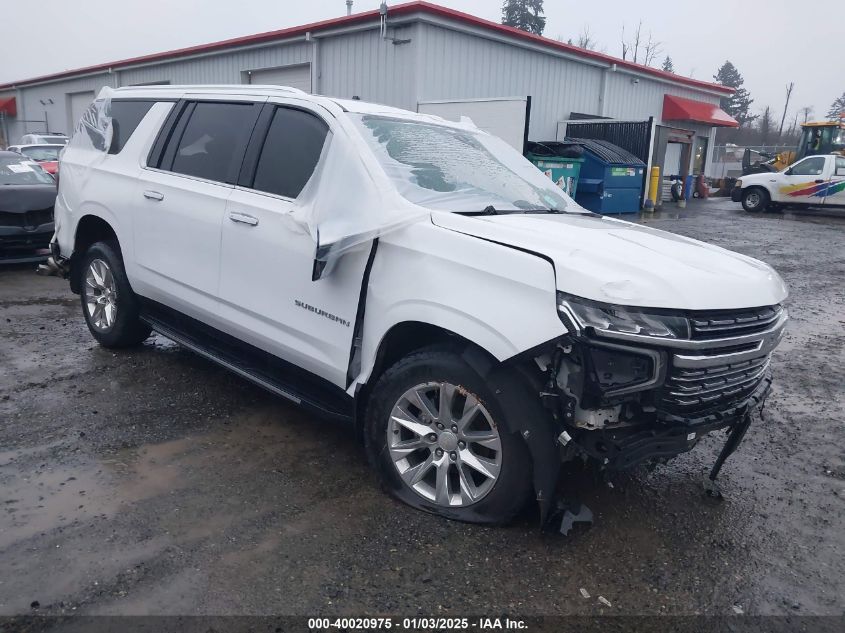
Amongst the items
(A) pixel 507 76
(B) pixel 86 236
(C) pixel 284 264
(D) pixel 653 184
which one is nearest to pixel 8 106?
(A) pixel 507 76

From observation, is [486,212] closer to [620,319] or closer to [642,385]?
[620,319]

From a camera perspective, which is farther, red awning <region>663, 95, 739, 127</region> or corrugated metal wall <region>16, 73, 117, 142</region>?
corrugated metal wall <region>16, 73, 117, 142</region>

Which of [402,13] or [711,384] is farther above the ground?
[402,13]

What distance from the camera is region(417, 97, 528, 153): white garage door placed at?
1363cm

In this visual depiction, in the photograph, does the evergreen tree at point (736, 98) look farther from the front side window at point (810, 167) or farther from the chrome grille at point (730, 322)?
the chrome grille at point (730, 322)

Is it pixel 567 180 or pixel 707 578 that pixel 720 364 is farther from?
pixel 567 180

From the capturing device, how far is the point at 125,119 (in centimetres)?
514

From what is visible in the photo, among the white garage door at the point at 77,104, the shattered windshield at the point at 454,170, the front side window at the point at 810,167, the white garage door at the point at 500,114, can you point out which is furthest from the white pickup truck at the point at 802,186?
the white garage door at the point at 77,104

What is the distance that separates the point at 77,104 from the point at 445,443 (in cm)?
3295

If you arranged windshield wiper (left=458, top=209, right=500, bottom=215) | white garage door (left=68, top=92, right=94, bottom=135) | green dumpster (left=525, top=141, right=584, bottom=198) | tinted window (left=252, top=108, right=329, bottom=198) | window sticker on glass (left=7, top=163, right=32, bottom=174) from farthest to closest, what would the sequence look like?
white garage door (left=68, top=92, right=94, bottom=135) → green dumpster (left=525, top=141, right=584, bottom=198) → window sticker on glass (left=7, top=163, right=32, bottom=174) → tinted window (left=252, top=108, right=329, bottom=198) → windshield wiper (left=458, top=209, right=500, bottom=215)

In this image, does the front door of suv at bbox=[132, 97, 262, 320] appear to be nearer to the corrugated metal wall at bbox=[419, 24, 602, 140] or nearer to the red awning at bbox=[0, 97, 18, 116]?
the corrugated metal wall at bbox=[419, 24, 602, 140]

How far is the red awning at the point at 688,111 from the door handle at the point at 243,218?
24.7 meters

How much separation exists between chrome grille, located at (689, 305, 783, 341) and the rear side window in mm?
2752

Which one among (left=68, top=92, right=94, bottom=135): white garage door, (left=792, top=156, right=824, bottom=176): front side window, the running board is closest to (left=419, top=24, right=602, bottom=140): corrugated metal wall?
(left=792, top=156, right=824, bottom=176): front side window
